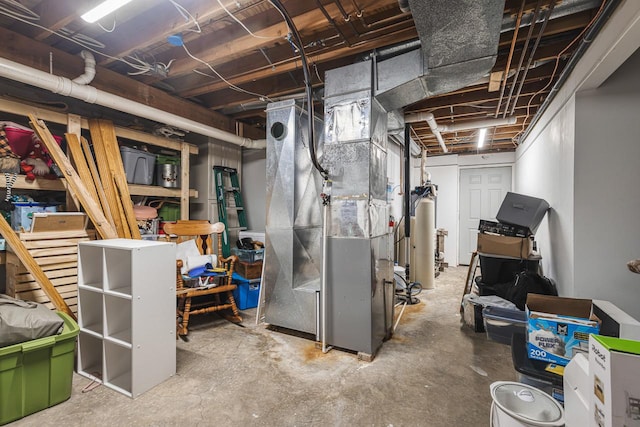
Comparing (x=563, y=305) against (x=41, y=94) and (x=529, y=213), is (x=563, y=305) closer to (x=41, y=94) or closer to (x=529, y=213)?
(x=529, y=213)

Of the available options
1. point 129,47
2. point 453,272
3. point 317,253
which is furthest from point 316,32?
point 453,272

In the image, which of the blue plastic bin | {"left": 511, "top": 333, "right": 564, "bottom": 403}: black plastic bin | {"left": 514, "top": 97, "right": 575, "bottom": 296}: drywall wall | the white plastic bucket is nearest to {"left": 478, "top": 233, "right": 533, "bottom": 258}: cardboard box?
{"left": 514, "top": 97, "right": 575, "bottom": 296}: drywall wall

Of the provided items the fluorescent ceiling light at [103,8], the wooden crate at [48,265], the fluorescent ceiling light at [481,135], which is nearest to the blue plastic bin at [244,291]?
the wooden crate at [48,265]

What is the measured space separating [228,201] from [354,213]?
2.59 metres

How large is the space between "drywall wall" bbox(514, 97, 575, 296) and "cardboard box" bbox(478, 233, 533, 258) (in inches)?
9.3

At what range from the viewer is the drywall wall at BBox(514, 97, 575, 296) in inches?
99.0

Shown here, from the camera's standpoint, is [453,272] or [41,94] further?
[453,272]

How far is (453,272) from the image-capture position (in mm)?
5938

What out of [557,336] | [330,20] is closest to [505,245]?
[557,336]

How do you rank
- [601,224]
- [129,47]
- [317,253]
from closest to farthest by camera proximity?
1. [601,224]
2. [129,47]
3. [317,253]

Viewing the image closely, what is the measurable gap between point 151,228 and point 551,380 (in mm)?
3784

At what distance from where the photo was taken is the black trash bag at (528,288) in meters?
2.86

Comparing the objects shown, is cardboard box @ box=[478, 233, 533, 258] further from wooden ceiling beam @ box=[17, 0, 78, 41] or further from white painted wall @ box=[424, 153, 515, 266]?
wooden ceiling beam @ box=[17, 0, 78, 41]

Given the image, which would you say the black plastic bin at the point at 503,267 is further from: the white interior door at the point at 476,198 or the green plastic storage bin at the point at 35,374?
the green plastic storage bin at the point at 35,374
